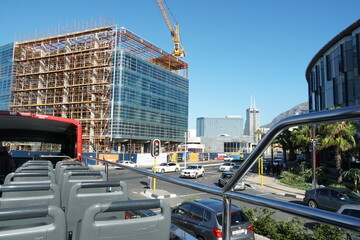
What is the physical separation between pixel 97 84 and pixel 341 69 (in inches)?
1786

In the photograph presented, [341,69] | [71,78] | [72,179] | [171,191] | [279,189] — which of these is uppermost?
[71,78]

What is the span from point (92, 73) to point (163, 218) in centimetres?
6045

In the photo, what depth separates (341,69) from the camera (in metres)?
32.2

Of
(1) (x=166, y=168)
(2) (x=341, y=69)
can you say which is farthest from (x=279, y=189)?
(2) (x=341, y=69)

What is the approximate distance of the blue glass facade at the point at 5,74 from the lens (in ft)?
227

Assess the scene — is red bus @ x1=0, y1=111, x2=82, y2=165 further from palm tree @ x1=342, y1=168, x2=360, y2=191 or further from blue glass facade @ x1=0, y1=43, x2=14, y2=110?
blue glass facade @ x1=0, y1=43, x2=14, y2=110

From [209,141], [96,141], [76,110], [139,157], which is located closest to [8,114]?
[139,157]

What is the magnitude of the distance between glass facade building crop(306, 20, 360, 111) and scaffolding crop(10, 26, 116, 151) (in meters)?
41.1

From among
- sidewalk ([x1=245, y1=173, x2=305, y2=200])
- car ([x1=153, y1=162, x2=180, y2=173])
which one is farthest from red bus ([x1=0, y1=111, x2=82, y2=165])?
car ([x1=153, y1=162, x2=180, y2=173])

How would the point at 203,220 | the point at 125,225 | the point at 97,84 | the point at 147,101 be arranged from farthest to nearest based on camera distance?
1. the point at 147,101
2. the point at 97,84
3. the point at 203,220
4. the point at 125,225

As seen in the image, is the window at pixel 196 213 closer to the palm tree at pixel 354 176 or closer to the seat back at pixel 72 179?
the seat back at pixel 72 179

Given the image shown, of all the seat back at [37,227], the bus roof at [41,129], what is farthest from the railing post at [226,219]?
the bus roof at [41,129]

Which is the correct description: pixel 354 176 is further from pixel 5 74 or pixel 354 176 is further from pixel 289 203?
pixel 5 74

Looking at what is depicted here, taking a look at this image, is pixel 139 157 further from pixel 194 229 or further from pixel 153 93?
pixel 194 229
